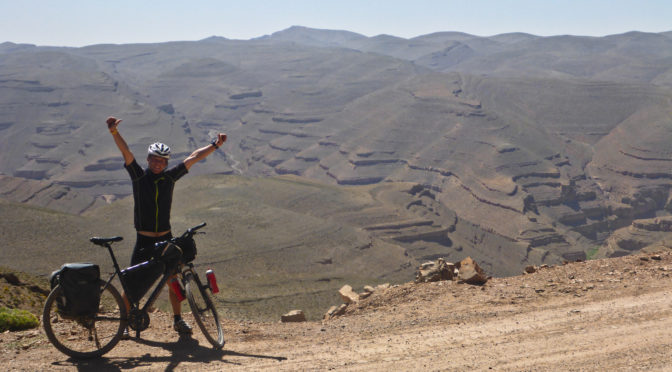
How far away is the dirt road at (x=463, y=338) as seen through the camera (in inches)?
Answer: 303

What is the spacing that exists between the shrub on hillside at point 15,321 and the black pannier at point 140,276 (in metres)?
3.10

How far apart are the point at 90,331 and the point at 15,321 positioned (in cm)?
294

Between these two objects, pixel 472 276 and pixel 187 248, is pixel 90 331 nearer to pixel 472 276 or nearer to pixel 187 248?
pixel 187 248

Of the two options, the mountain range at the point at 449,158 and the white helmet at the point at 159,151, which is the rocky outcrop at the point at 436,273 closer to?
the white helmet at the point at 159,151

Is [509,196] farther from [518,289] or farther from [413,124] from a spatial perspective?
[518,289]

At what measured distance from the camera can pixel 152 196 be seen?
27.0 ft

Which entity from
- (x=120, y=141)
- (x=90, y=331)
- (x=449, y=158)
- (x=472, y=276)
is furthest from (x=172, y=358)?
(x=449, y=158)

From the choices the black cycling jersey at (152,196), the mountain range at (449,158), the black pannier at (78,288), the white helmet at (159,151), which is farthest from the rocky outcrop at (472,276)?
the mountain range at (449,158)

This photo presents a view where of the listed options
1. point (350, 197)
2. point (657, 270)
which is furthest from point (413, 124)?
point (657, 270)

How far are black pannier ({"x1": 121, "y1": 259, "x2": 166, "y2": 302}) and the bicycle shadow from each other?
0.83 metres

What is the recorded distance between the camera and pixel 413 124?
16438cm

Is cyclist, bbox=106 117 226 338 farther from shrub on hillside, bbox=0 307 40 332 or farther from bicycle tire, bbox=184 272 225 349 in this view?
shrub on hillside, bbox=0 307 40 332

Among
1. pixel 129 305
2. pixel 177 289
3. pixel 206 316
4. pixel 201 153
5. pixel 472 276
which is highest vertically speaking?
pixel 201 153

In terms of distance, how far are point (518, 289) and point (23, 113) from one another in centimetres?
20870
